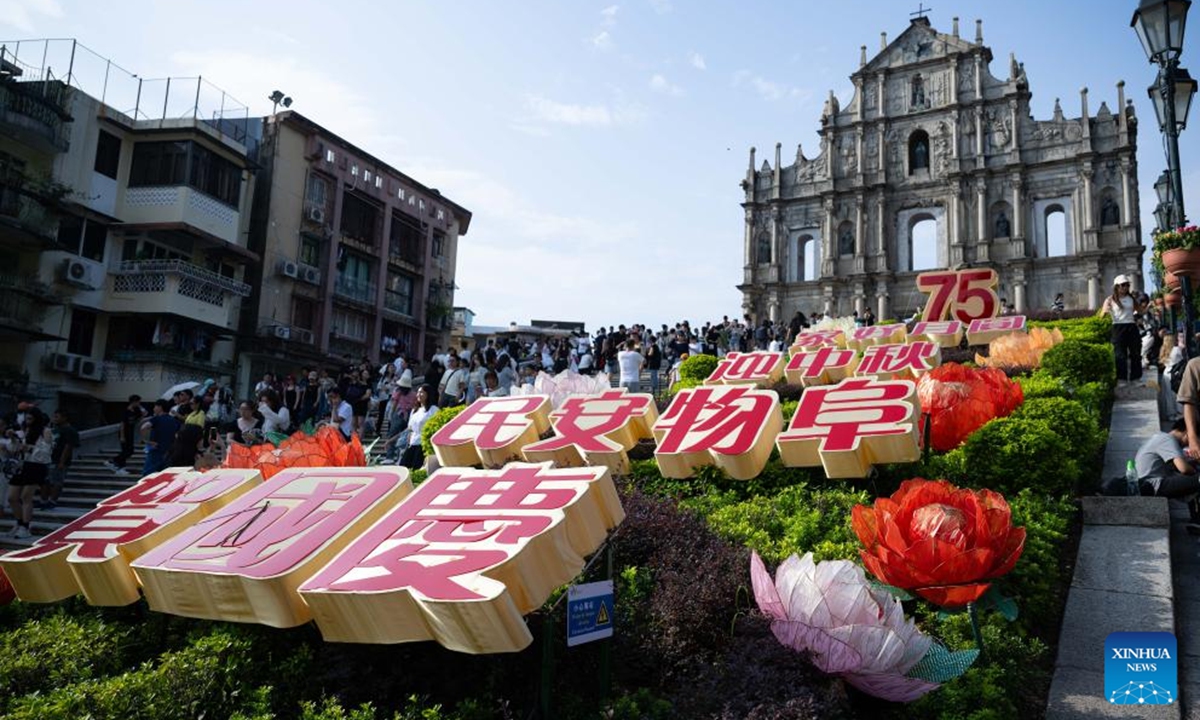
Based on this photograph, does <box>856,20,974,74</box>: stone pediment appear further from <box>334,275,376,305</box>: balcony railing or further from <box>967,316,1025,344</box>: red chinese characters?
<box>967,316,1025,344</box>: red chinese characters

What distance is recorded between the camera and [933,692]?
3.79 meters

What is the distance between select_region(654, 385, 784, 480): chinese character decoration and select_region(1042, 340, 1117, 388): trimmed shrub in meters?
4.63

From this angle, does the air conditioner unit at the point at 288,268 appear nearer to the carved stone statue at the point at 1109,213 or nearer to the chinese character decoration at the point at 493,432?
the chinese character decoration at the point at 493,432

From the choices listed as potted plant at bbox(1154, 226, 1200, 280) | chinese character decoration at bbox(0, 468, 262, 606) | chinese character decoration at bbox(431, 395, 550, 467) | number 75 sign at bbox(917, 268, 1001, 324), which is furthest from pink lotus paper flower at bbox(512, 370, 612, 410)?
number 75 sign at bbox(917, 268, 1001, 324)

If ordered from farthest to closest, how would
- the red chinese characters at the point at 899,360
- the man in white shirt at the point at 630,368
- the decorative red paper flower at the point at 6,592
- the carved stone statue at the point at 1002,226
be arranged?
the carved stone statue at the point at 1002,226
the man in white shirt at the point at 630,368
the red chinese characters at the point at 899,360
the decorative red paper flower at the point at 6,592

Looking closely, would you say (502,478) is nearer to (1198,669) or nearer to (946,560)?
(946,560)

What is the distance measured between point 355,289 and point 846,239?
2286cm

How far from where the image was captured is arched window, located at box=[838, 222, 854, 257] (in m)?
Result: 41.5

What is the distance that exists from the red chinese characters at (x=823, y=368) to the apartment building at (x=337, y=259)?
17.4 metres

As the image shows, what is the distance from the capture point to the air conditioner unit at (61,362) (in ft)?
75.2

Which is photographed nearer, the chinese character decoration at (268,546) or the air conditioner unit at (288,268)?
the chinese character decoration at (268,546)

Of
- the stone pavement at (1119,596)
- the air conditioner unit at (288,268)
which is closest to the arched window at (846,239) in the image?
the air conditioner unit at (288,268)

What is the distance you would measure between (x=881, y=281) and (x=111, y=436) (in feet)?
106

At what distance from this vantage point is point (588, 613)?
367 cm
